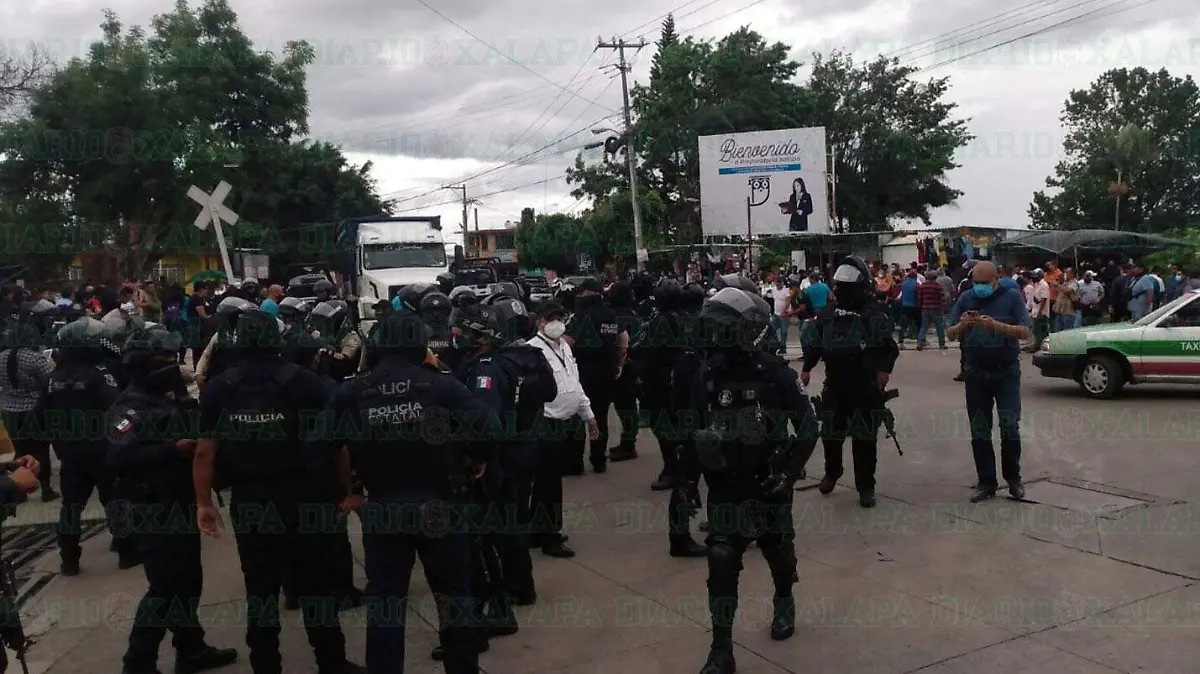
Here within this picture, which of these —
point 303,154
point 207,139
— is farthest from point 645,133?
point 207,139

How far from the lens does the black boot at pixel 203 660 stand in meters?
4.88

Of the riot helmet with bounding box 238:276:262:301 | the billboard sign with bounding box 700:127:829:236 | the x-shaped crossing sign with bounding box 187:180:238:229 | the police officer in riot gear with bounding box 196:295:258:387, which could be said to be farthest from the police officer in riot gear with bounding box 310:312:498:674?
the billboard sign with bounding box 700:127:829:236

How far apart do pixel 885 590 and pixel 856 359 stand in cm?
214

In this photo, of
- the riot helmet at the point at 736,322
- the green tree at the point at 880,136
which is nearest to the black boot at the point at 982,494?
the riot helmet at the point at 736,322

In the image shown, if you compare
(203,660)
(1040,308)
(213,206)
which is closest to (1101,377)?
(1040,308)

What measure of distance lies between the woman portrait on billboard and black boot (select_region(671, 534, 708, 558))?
30447 millimetres

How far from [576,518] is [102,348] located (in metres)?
3.74

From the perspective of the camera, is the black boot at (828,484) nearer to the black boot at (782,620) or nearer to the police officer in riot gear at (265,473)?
the black boot at (782,620)

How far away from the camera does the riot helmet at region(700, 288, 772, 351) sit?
14.5 feet

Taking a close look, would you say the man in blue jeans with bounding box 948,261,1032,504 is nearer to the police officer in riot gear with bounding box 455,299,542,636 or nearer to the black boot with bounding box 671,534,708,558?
the black boot with bounding box 671,534,708,558

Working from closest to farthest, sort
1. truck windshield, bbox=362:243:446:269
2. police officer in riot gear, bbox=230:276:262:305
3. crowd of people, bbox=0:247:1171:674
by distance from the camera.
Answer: crowd of people, bbox=0:247:1171:674 → police officer in riot gear, bbox=230:276:262:305 → truck windshield, bbox=362:243:446:269

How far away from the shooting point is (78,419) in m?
6.46

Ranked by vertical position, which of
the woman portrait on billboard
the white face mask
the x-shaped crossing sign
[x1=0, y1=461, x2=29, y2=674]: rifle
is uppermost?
the woman portrait on billboard

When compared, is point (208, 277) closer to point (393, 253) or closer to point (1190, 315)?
point (393, 253)
